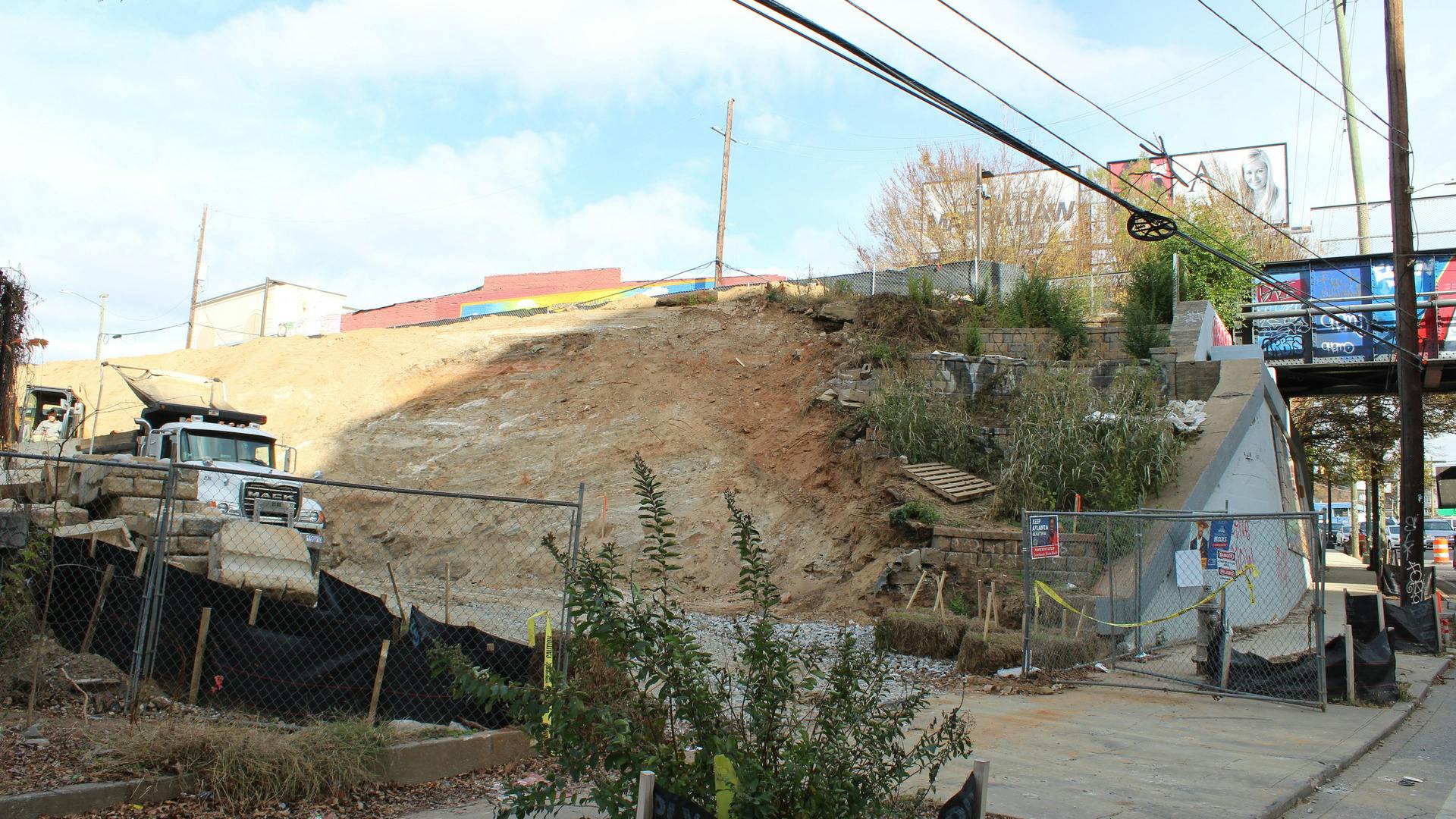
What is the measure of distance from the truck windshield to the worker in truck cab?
545 cm

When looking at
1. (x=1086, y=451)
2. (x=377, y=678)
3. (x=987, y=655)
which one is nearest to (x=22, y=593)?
(x=377, y=678)

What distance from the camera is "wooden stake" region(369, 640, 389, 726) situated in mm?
6480

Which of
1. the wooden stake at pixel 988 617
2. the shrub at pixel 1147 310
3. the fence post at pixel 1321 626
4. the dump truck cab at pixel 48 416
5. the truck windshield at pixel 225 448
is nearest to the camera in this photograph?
the fence post at pixel 1321 626

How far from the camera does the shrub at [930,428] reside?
1905 cm

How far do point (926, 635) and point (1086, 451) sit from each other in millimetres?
5645

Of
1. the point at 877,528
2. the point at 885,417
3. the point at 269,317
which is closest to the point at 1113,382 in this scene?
the point at 885,417

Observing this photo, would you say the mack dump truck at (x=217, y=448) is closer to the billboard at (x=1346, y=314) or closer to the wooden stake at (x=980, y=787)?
the wooden stake at (x=980, y=787)

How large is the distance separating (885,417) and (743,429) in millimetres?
4576

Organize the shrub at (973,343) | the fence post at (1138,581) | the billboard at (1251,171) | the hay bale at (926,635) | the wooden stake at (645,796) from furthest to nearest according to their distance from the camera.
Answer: the billboard at (1251,171)
the shrub at (973,343)
the hay bale at (926,635)
the fence post at (1138,581)
the wooden stake at (645,796)

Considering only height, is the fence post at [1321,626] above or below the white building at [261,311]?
below

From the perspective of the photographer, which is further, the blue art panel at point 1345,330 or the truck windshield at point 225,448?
the blue art panel at point 1345,330

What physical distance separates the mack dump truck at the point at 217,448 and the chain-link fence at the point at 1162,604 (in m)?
9.73

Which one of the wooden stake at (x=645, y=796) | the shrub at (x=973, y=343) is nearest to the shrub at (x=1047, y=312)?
Answer: the shrub at (x=973, y=343)

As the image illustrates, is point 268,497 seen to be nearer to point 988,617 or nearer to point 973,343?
point 988,617
